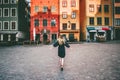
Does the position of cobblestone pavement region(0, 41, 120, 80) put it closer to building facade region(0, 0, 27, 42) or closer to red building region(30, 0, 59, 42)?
red building region(30, 0, 59, 42)

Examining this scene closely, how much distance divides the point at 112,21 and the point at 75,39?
38.3 ft

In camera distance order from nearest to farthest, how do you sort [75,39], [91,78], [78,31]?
[91,78]
[75,39]
[78,31]

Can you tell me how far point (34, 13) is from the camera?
61750 mm

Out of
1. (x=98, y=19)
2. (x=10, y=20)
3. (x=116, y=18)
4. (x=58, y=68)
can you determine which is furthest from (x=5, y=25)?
(x=58, y=68)

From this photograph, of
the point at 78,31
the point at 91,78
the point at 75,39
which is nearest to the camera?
the point at 91,78

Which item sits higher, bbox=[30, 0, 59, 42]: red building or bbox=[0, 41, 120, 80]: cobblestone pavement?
bbox=[30, 0, 59, 42]: red building

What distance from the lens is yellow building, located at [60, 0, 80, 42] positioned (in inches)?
2414

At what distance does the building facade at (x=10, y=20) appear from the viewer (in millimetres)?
60375

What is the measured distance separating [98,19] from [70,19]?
274 inches

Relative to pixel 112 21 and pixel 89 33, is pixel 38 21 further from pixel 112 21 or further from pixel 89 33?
pixel 112 21

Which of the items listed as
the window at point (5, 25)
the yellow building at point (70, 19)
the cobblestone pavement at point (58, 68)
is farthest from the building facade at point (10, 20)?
the cobblestone pavement at point (58, 68)

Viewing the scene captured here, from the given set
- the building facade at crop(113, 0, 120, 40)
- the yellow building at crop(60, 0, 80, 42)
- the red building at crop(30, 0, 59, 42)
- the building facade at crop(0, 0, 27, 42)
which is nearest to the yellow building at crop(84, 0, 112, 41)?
the building facade at crop(113, 0, 120, 40)

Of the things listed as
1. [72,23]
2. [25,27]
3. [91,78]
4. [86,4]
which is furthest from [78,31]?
[91,78]

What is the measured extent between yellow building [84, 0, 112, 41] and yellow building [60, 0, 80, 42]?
8.00ft
